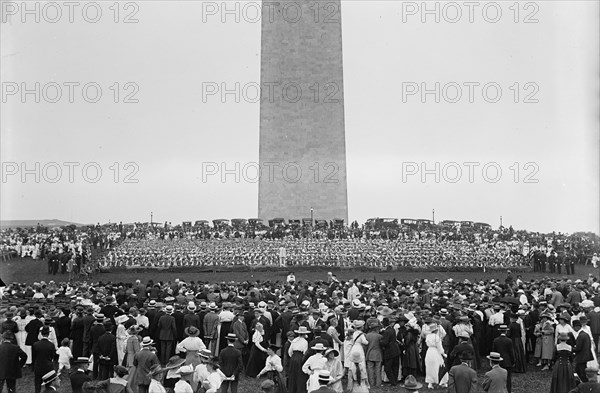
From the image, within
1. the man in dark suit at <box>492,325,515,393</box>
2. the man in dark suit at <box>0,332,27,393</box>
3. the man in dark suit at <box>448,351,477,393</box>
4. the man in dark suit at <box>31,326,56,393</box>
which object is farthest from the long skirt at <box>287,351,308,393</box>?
the man in dark suit at <box>0,332,27,393</box>

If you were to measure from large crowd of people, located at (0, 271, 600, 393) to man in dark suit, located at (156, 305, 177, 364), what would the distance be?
0.02 m

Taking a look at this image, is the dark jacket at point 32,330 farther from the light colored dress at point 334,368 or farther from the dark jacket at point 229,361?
the light colored dress at point 334,368

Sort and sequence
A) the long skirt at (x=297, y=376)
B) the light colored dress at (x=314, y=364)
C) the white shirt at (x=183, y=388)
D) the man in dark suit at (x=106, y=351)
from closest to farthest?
the white shirt at (x=183, y=388) → the light colored dress at (x=314, y=364) → the long skirt at (x=297, y=376) → the man in dark suit at (x=106, y=351)

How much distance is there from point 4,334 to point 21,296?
8.82m

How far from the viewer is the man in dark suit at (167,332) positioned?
20.3 meters

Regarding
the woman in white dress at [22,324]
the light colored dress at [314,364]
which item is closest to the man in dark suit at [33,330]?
the woman in white dress at [22,324]

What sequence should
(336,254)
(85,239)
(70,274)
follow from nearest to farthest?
(70,274) → (336,254) → (85,239)

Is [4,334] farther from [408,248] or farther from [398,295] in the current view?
[408,248]

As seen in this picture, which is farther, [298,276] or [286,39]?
[286,39]

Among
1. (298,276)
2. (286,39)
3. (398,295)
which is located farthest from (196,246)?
(398,295)

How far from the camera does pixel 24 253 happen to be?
47.7 metres

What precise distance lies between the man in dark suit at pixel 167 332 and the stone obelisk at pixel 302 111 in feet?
95.7

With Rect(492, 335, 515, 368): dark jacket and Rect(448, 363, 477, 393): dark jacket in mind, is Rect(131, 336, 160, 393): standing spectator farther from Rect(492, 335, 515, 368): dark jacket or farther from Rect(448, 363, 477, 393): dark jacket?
Rect(492, 335, 515, 368): dark jacket

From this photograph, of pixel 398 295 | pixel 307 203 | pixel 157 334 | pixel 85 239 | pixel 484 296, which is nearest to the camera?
pixel 157 334
